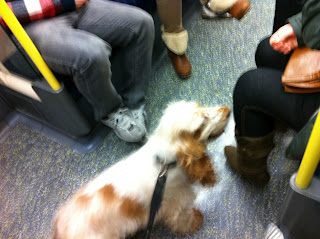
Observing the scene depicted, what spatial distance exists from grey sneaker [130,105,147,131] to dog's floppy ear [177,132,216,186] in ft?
1.63

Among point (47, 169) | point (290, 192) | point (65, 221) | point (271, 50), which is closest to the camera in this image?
point (290, 192)

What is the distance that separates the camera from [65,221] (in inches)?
34.7

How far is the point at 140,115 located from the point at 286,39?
2.59ft

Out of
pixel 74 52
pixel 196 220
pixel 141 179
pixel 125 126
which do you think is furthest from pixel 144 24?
pixel 196 220

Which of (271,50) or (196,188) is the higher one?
(271,50)

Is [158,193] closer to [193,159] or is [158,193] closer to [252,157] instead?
[193,159]

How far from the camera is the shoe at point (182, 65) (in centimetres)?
159

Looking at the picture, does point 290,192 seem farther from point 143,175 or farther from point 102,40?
point 102,40

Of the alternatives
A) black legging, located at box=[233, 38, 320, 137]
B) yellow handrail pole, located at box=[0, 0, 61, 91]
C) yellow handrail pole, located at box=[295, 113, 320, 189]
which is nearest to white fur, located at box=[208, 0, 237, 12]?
black legging, located at box=[233, 38, 320, 137]

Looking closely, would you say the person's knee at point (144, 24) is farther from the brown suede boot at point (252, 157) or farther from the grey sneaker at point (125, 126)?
the brown suede boot at point (252, 157)

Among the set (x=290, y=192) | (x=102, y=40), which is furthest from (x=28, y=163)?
(x=290, y=192)

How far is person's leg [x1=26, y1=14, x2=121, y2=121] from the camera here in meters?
1.08

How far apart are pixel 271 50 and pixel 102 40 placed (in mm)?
681

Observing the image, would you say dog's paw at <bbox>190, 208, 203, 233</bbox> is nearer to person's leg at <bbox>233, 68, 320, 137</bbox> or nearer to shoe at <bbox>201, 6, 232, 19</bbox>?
person's leg at <bbox>233, 68, 320, 137</bbox>
